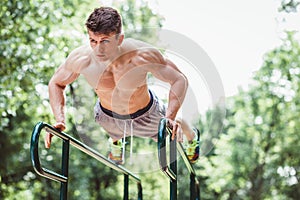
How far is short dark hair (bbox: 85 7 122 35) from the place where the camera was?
7.58ft

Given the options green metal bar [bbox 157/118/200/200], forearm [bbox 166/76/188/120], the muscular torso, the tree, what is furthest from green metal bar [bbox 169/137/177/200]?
the tree

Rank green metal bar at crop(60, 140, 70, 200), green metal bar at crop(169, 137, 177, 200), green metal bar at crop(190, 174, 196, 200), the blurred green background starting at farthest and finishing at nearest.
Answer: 1. the blurred green background
2. green metal bar at crop(190, 174, 196, 200)
3. green metal bar at crop(169, 137, 177, 200)
4. green metal bar at crop(60, 140, 70, 200)

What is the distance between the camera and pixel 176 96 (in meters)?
2.43

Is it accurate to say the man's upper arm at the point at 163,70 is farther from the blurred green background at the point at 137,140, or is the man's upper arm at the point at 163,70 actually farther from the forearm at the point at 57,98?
the blurred green background at the point at 137,140

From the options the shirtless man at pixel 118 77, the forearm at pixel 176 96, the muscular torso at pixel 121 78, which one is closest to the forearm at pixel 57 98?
the shirtless man at pixel 118 77

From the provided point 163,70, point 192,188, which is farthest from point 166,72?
point 192,188

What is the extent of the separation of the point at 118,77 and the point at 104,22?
353 millimetres

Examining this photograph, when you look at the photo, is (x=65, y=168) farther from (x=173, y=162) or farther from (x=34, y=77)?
(x=34, y=77)

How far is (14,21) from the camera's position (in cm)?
697

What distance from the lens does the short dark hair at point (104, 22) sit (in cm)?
231

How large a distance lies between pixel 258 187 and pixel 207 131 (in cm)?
221

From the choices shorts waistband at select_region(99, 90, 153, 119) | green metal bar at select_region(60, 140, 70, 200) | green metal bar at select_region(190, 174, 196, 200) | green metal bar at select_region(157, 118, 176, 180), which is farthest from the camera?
green metal bar at select_region(190, 174, 196, 200)

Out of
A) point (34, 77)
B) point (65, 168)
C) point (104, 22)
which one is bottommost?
point (65, 168)

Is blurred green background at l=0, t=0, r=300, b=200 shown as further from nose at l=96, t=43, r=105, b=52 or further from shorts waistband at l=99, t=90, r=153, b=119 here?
nose at l=96, t=43, r=105, b=52
